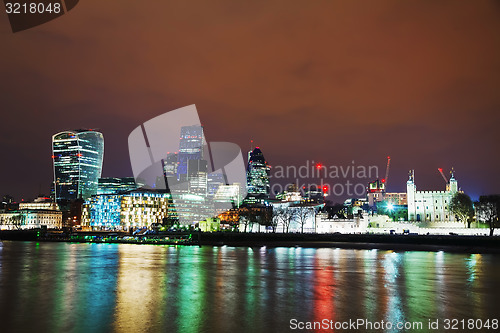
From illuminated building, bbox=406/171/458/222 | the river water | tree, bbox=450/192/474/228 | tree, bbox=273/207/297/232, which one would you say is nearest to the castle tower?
illuminated building, bbox=406/171/458/222

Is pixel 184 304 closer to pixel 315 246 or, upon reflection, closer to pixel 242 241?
pixel 315 246

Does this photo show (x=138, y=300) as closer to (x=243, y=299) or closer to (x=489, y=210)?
(x=243, y=299)

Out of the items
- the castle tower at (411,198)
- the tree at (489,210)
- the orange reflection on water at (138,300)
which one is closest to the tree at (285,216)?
the castle tower at (411,198)

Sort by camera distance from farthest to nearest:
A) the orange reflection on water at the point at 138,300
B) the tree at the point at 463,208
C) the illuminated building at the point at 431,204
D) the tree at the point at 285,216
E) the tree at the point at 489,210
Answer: the tree at the point at 285,216, the illuminated building at the point at 431,204, the tree at the point at 463,208, the tree at the point at 489,210, the orange reflection on water at the point at 138,300

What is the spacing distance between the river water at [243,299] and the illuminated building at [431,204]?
92437mm

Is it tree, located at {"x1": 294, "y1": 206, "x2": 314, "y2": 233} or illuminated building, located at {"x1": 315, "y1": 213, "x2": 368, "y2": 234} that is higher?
tree, located at {"x1": 294, "y1": 206, "x2": 314, "y2": 233}

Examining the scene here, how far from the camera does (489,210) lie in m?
110

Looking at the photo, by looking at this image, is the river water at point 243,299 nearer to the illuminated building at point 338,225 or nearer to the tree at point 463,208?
the tree at point 463,208

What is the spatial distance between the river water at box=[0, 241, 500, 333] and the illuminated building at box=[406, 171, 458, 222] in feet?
303

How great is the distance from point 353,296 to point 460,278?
14.2m

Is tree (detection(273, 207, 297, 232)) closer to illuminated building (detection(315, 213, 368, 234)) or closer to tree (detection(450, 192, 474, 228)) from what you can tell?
Result: illuminated building (detection(315, 213, 368, 234))

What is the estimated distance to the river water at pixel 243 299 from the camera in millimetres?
20984

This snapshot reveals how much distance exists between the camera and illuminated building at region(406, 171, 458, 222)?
131 m

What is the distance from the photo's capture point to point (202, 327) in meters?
20.2
